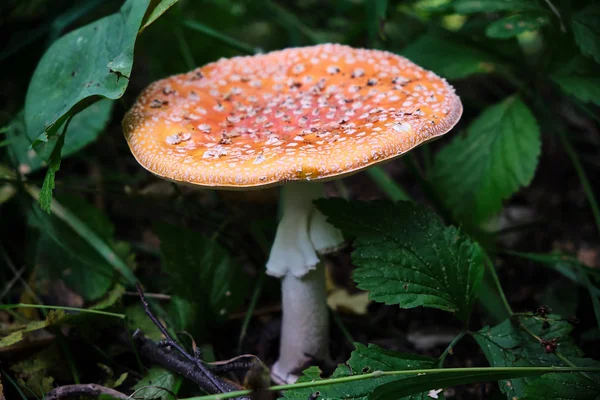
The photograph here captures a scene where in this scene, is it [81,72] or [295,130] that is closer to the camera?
[295,130]

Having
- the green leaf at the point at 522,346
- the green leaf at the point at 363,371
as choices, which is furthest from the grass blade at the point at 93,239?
the green leaf at the point at 522,346

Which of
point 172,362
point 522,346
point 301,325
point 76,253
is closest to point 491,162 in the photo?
point 522,346

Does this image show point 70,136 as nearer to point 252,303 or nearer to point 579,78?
point 252,303

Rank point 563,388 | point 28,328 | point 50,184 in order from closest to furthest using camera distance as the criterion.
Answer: point 563,388 → point 50,184 → point 28,328

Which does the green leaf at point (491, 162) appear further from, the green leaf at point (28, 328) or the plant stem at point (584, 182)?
the green leaf at point (28, 328)

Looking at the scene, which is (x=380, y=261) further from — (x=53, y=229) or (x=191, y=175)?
(x=53, y=229)

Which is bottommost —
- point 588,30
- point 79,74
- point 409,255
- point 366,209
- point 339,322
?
point 339,322

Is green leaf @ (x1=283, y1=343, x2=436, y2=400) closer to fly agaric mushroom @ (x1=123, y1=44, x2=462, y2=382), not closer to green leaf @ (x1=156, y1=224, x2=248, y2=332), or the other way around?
fly agaric mushroom @ (x1=123, y1=44, x2=462, y2=382)

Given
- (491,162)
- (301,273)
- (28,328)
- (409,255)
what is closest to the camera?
(409,255)
